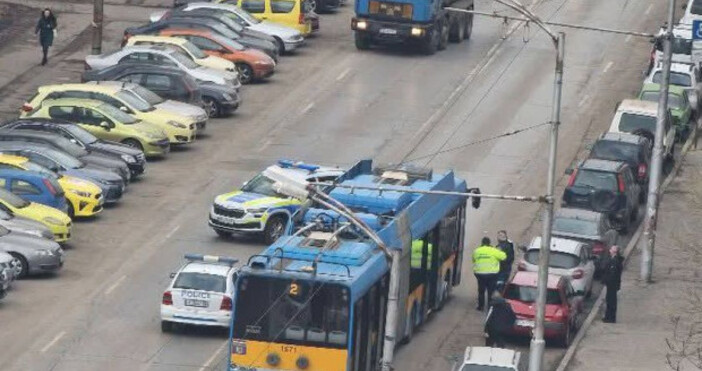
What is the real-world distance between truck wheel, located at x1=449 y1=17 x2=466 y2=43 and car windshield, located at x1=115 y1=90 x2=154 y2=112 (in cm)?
1671

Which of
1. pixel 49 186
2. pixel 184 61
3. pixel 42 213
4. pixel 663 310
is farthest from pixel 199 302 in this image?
pixel 184 61

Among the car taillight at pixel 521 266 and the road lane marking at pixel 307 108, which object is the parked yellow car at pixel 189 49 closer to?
the road lane marking at pixel 307 108

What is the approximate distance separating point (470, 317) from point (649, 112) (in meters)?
16.3

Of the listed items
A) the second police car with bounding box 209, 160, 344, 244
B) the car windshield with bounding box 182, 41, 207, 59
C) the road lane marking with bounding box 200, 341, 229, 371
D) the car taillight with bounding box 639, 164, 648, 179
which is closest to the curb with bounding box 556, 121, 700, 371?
the car taillight with bounding box 639, 164, 648, 179

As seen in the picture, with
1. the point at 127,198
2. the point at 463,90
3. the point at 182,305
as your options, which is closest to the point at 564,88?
the point at 463,90

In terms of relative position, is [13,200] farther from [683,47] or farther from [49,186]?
[683,47]

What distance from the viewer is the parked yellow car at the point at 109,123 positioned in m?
57.5

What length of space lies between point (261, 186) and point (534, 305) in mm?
10085

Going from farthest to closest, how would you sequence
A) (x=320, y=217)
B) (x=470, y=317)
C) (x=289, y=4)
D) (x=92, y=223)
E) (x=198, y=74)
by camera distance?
(x=289, y=4)
(x=198, y=74)
(x=92, y=223)
(x=470, y=317)
(x=320, y=217)

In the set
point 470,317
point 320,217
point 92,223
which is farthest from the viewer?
point 92,223

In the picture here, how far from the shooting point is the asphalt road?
42656mm

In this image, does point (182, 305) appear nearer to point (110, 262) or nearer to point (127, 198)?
point (110, 262)

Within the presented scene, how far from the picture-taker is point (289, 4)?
7381cm

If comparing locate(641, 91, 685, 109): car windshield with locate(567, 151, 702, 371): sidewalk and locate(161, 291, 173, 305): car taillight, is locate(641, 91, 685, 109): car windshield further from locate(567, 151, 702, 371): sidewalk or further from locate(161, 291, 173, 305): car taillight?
locate(161, 291, 173, 305): car taillight
